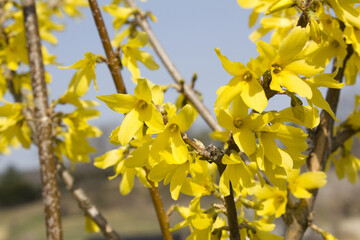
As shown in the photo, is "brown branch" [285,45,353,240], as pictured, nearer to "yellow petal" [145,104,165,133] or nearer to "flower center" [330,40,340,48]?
"flower center" [330,40,340,48]

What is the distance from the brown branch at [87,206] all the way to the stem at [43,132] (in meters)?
0.10

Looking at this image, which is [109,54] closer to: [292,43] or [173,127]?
[173,127]

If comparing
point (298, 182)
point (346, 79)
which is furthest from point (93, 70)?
point (346, 79)

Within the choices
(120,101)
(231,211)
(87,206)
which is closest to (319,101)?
(231,211)

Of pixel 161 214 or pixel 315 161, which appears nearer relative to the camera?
pixel 161 214

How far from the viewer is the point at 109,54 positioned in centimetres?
114

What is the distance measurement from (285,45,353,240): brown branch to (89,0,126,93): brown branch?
2.12ft

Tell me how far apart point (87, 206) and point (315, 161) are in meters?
0.82

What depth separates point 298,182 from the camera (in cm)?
117

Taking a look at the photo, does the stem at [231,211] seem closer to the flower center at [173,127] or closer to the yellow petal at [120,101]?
the flower center at [173,127]

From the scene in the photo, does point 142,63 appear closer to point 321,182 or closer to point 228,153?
point 228,153

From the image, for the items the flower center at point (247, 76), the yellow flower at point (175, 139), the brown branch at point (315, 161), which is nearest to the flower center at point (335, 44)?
the brown branch at point (315, 161)

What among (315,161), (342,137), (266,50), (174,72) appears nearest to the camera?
(266,50)

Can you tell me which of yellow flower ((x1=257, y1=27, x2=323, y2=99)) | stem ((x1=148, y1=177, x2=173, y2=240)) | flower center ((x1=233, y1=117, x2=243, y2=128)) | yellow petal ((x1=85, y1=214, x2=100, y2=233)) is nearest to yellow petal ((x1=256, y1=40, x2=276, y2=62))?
yellow flower ((x1=257, y1=27, x2=323, y2=99))
